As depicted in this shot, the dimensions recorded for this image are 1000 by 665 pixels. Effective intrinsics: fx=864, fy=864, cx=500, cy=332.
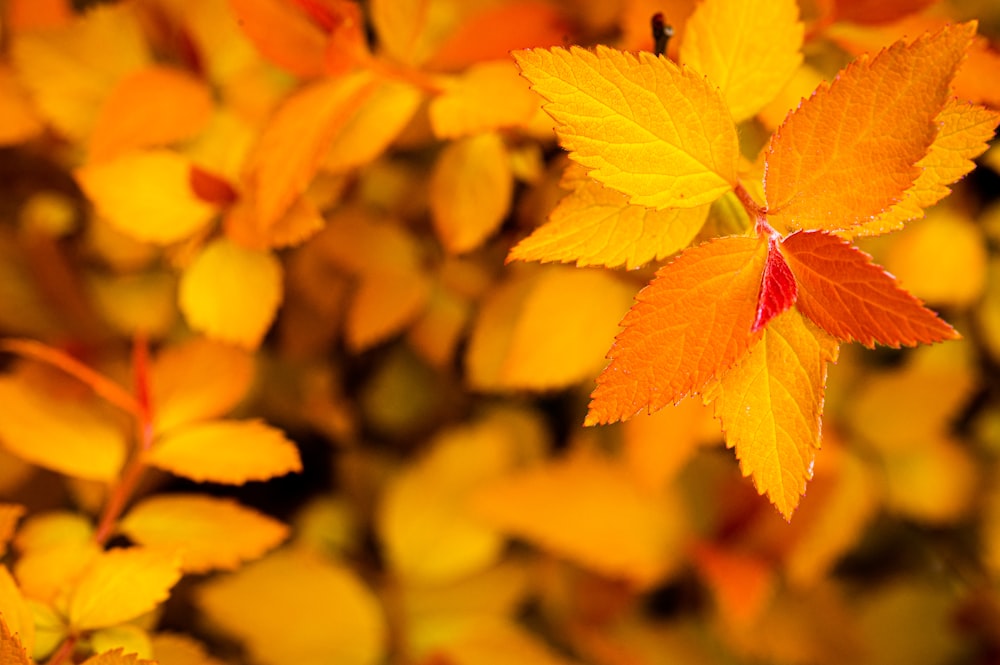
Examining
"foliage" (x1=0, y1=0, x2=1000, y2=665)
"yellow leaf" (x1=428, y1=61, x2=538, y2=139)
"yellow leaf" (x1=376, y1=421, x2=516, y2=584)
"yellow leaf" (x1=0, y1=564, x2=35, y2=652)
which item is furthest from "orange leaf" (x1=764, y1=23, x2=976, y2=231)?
"yellow leaf" (x1=376, y1=421, x2=516, y2=584)

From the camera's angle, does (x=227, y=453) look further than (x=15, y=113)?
No

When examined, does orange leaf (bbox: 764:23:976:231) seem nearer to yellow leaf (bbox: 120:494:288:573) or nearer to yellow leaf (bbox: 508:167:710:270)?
yellow leaf (bbox: 508:167:710:270)

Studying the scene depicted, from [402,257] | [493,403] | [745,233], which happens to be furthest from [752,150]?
[493,403]

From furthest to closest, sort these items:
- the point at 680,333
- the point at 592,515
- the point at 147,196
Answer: the point at 592,515
the point at 147,196
the point at 680,333

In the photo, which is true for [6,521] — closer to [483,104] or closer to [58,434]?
[58,434]

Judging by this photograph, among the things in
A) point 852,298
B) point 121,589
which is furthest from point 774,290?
point 121,589

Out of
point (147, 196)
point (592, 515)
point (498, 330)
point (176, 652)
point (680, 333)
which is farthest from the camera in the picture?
point (592, 515)

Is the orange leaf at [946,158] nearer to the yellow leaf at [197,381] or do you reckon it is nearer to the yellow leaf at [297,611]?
the yellow leaf at [197,381]

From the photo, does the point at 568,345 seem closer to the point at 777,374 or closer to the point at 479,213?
the point at 479,213
